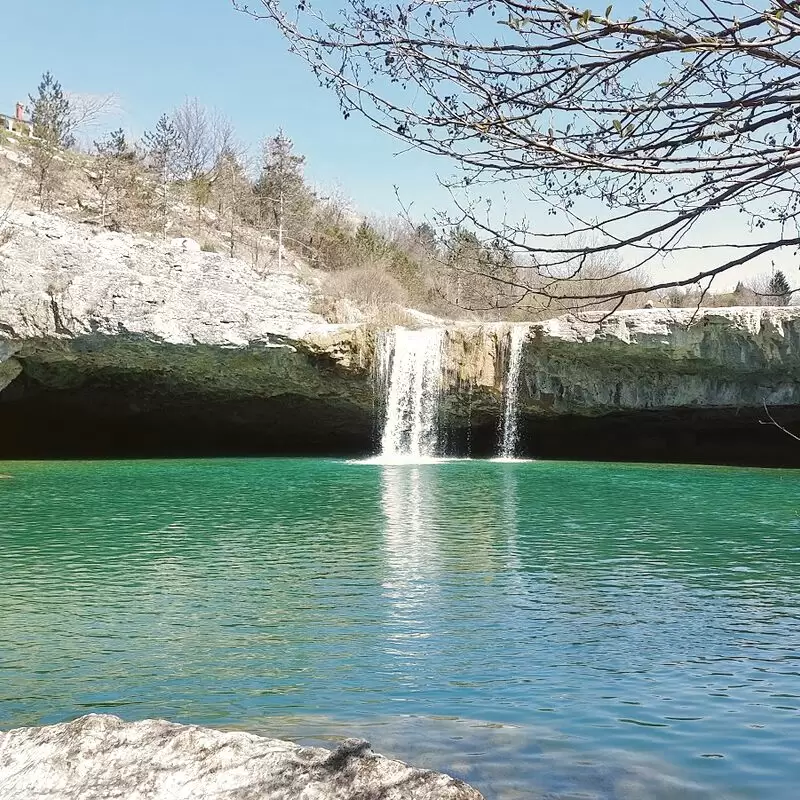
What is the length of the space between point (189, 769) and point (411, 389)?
22.2m

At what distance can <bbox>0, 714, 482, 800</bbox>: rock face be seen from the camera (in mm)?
2555

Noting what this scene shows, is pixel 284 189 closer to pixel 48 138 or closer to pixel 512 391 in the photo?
pixel 48 138

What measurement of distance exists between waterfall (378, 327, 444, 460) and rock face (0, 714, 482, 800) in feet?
69.7

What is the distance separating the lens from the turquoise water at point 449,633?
4.40 metres

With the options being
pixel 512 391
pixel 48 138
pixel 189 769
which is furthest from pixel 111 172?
pixel 189 769

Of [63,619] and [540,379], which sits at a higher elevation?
[540,379]

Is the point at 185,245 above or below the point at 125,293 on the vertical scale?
above

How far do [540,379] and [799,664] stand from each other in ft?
62.1

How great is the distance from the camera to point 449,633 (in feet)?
21.2

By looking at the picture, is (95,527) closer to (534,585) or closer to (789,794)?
(534,585)

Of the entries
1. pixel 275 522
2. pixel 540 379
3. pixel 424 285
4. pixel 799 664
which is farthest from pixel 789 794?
pixel 424 285

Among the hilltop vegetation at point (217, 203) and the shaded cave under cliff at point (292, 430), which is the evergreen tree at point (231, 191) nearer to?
the hilltop vegetation at point (217, 203)

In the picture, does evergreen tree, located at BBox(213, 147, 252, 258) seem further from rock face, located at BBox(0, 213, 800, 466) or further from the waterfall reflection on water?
the waterfall reflection on water

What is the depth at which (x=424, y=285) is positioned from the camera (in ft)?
133
